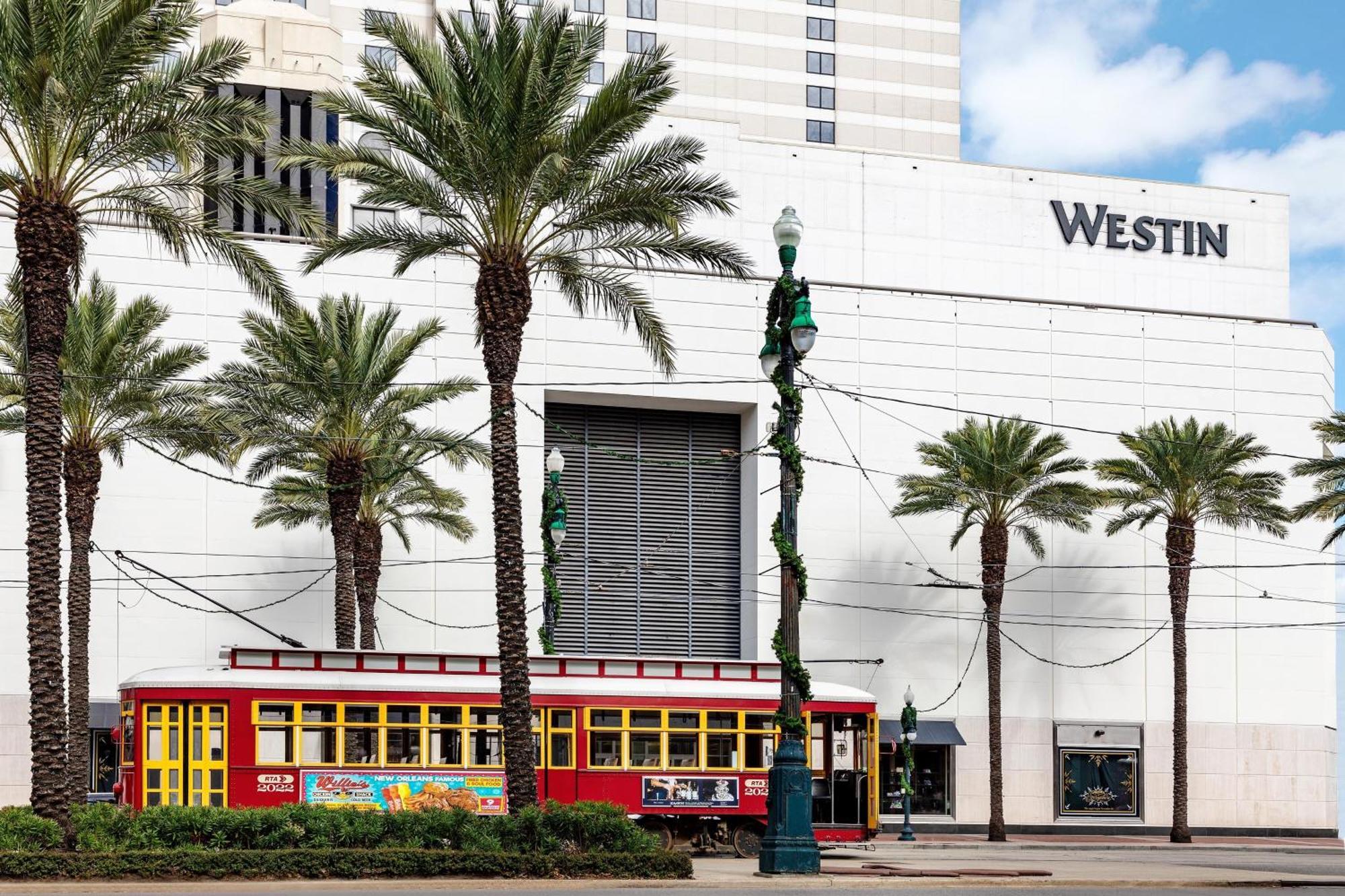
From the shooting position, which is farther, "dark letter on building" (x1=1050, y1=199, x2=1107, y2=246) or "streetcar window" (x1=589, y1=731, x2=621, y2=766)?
"dark letter on building" (x1=1050, y1=199, x2=1107, y2=246)

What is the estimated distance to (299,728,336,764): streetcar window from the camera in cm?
2844

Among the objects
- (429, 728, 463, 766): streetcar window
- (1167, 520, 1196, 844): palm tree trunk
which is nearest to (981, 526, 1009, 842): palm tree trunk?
(1167, 520, 1196, 844): palm tree trunk

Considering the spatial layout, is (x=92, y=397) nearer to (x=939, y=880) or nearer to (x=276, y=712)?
(x=276, y=712)

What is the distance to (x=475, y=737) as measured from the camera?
29.8 m

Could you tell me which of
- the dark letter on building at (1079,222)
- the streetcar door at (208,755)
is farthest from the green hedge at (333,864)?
the dark letter on building at (1079,222)

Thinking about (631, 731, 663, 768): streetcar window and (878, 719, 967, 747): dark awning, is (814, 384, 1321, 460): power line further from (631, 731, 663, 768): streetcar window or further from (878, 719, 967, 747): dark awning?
(631, 731, 663, 768): streetcar window

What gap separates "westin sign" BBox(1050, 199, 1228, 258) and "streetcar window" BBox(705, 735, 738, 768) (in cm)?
3968

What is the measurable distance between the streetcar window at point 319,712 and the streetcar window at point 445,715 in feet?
5.58

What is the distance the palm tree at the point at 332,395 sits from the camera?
3922 cm

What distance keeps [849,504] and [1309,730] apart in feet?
61.4

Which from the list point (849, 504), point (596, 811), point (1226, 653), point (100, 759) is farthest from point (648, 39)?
point (596, 811)

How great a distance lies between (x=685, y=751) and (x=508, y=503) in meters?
6.31

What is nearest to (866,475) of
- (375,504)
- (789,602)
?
(375,504)

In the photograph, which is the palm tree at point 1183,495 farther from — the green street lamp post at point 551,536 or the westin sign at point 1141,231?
the green street lamp post at point 551,536
